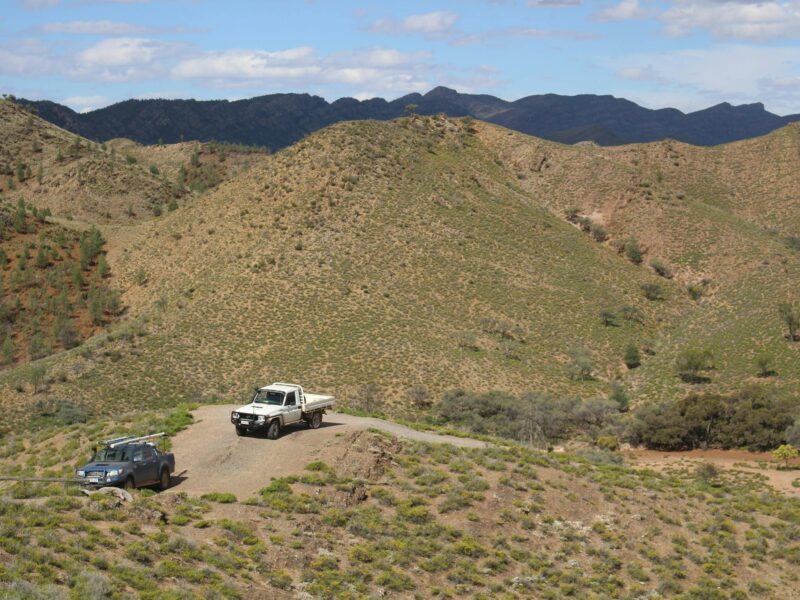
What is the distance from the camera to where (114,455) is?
2275cm

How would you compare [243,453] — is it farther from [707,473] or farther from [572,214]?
[572,214]

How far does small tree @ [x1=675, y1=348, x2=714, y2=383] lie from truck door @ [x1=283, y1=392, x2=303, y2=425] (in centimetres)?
3397

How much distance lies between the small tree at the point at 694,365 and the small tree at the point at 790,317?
6533mm

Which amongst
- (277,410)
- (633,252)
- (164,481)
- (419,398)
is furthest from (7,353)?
(633,252)

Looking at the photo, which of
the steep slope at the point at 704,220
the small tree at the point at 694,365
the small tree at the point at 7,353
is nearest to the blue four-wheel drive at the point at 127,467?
the steep slope at the point at 704,220

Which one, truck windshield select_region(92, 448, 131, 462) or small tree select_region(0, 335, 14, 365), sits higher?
truck windshield select_region(92, 448, 131, 462)

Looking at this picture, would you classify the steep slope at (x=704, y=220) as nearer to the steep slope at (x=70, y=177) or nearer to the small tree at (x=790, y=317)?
the small tree at (x=790, y=317)

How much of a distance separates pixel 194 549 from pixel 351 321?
38175 mm

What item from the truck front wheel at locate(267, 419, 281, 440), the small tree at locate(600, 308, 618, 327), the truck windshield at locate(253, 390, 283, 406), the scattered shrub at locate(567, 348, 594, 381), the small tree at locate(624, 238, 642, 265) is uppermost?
the small tree at locate(624, 238, 642, 265)

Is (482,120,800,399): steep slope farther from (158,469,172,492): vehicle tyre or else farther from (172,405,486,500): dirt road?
(158,469,172,492): vehicle tyre

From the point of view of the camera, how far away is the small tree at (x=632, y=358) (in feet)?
195

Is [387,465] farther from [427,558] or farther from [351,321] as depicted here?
[351,321]

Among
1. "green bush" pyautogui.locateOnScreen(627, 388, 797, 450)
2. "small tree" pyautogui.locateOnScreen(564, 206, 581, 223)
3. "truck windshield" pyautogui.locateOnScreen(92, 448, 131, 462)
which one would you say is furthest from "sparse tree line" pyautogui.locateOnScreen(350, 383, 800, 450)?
"small tree" pyautogui.locateOnScreen(564, 206, 581, 223)

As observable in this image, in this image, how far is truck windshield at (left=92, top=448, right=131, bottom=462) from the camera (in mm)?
22719
